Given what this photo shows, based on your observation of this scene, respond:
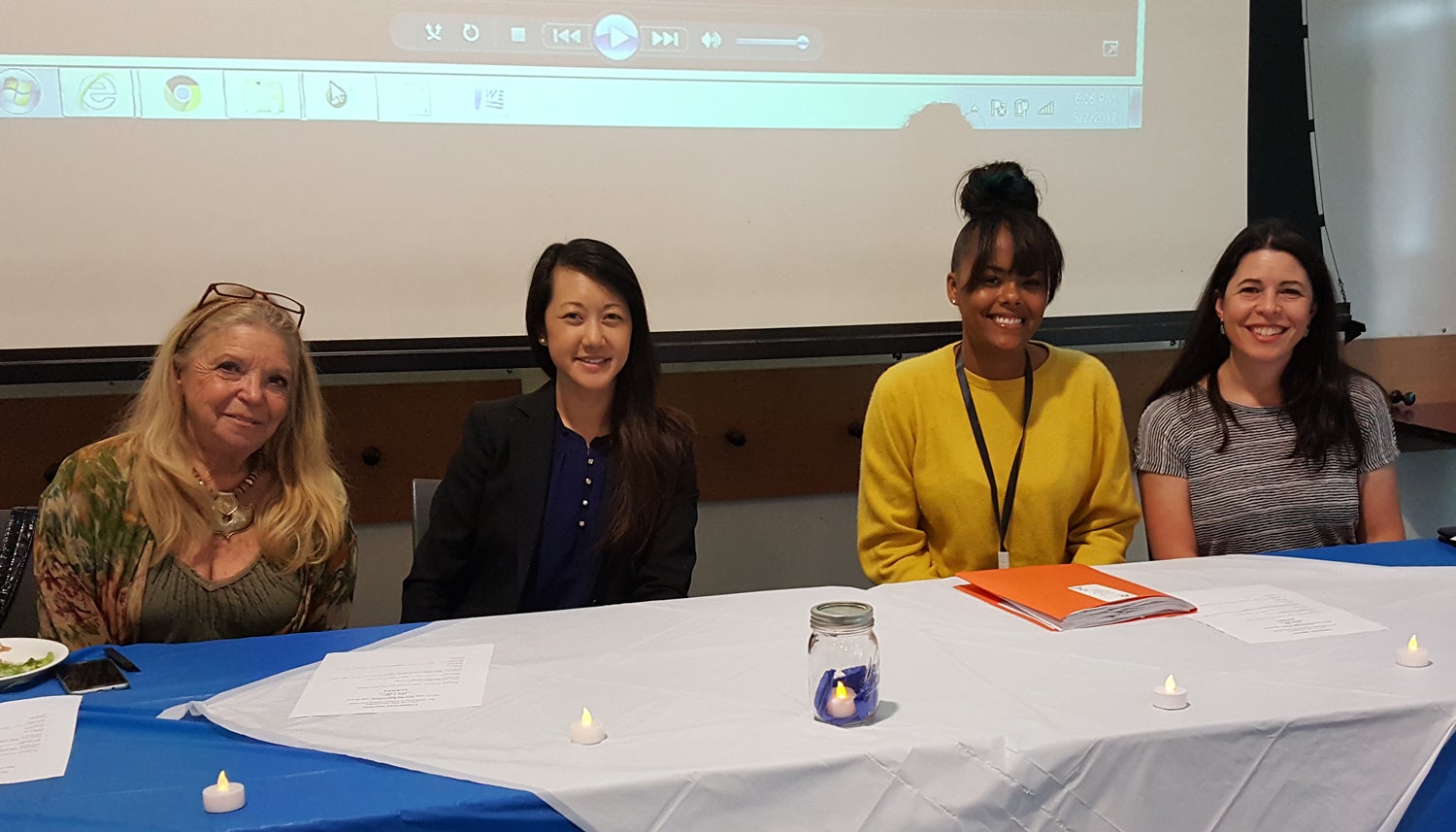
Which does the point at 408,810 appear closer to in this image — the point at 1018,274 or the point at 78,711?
the point at 78,711

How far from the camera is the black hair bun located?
82.5 inches

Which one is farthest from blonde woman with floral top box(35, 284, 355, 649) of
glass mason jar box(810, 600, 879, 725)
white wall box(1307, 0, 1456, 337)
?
white wall box(1307, 0, 1456, 337)

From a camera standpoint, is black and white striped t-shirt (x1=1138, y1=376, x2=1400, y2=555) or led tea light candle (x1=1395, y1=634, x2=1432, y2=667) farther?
black and white striped t-shirt (x1=1138, y1=376, x2=1400, y2=555)

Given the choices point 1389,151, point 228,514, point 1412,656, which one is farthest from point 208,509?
point 1389,151

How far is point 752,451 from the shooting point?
2.96 m

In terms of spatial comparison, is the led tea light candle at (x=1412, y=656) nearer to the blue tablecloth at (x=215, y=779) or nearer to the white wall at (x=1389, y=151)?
the blue tablecloth at (x=215, y=779)

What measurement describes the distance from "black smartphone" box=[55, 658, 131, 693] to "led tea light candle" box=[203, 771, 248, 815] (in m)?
0.39

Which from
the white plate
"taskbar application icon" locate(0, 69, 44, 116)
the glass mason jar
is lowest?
the white plate

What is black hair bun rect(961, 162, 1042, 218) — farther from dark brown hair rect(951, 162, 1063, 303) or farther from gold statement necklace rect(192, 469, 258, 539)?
gold statement necklace rect(192, 469, 258, 539)

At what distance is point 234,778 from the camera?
1086 mm

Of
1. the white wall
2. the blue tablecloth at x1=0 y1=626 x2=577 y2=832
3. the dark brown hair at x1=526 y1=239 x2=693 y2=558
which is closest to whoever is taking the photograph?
the blue tablecloth at x1=0 y1=626 x2=577 y2=832

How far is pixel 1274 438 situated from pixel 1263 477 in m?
0.09

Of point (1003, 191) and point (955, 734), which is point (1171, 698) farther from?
point (1003, 191)

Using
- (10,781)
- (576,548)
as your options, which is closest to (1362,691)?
(576,548)
